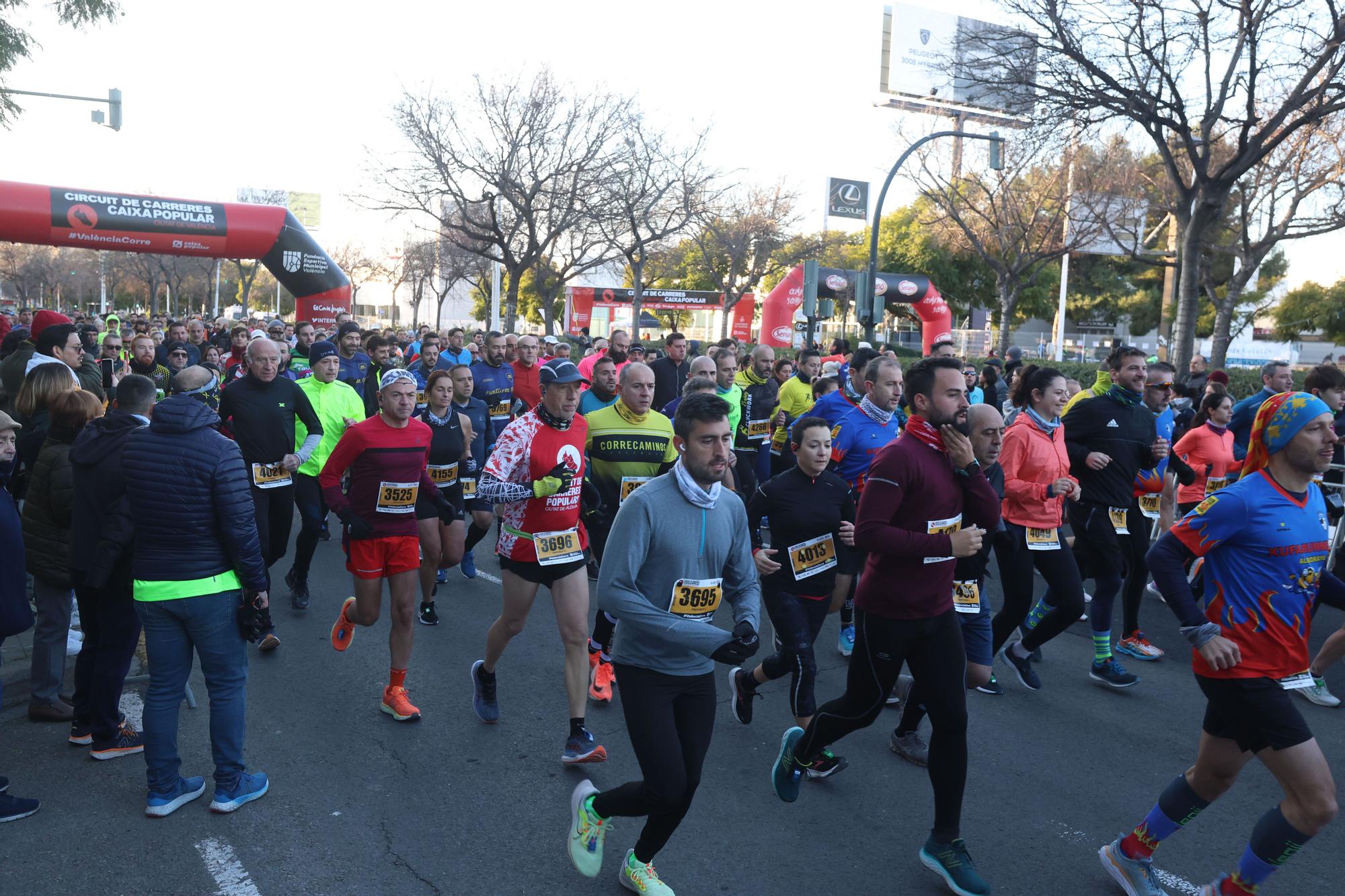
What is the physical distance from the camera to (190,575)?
4230mm

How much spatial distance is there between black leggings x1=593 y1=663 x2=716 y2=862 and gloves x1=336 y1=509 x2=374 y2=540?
2.29m

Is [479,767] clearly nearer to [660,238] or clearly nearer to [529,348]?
[529,348]

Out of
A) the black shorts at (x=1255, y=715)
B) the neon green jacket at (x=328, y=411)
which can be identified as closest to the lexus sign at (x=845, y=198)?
the neon green jacket at (x=328, y=411)

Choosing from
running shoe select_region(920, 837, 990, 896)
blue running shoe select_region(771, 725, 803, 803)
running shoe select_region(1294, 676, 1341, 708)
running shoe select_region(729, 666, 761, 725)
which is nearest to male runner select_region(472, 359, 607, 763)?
running shoe select_region(729, 666, 761, 725)

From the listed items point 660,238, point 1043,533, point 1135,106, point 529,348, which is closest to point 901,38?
point 660,238

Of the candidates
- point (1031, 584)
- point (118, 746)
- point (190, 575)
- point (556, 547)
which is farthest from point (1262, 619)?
point (118, 746)

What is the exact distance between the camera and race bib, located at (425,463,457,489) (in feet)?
24.9

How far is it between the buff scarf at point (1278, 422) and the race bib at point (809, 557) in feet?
6.61

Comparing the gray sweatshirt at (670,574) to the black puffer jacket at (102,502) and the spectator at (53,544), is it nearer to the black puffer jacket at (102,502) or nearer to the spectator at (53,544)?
the black puffer jacket at (102,502)

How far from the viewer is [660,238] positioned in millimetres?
31000

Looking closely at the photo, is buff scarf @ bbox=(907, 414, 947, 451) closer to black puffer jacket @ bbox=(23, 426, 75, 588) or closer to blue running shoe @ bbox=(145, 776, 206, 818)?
blue running shoe @ bbox=(145, 776, 206, 818)

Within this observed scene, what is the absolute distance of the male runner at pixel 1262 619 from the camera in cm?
342

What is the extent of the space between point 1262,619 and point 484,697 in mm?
3680

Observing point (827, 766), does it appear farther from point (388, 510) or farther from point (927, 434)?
point (388, 510)
